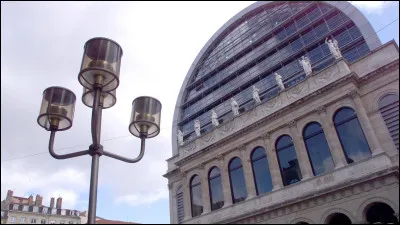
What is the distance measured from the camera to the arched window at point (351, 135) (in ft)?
59.5

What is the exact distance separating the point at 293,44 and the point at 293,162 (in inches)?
539

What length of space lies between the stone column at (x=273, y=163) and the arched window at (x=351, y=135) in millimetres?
4162

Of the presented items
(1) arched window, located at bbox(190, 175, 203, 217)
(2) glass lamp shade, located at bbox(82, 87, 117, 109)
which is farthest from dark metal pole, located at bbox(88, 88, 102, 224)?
(1) arched window, located at bbox(190, 175, 203, 217)

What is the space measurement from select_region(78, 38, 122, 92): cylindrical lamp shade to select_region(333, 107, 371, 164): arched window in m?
16.0

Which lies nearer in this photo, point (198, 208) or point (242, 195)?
point (242, 195)

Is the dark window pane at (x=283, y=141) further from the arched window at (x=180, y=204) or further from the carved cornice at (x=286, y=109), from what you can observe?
the arched window at (x=180, y=204)

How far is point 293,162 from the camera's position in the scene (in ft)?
67.5

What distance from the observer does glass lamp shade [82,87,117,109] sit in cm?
669

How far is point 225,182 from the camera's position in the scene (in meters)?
23.2

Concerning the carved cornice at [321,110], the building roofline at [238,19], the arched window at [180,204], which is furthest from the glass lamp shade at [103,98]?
the building roofline at [238,19]

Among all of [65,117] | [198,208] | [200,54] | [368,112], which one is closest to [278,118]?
[368,112]

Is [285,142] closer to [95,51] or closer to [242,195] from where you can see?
[242,195]

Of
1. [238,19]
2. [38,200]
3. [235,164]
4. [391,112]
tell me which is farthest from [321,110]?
[38,200]

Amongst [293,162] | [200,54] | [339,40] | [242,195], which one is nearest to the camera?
[293,162]
